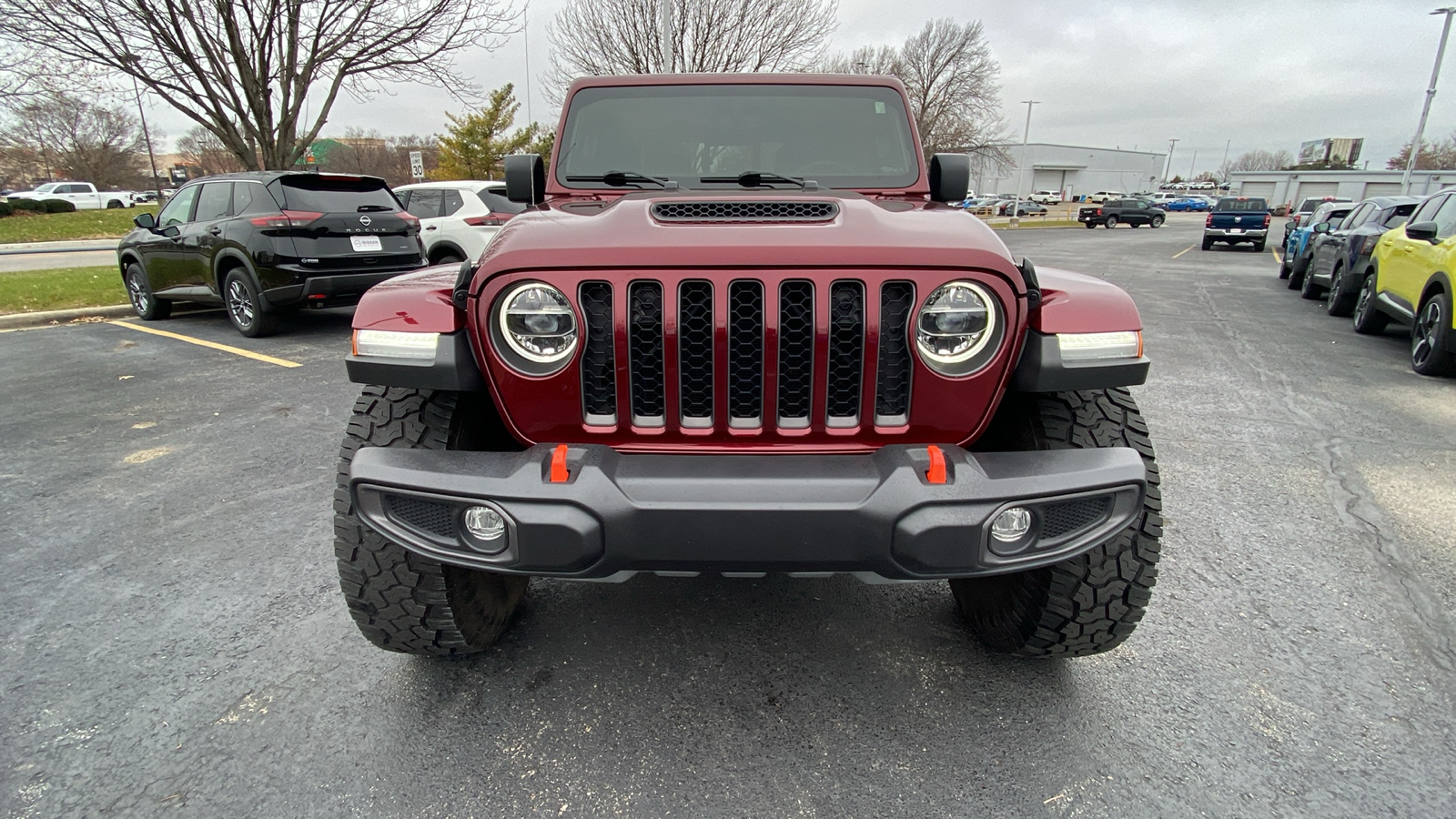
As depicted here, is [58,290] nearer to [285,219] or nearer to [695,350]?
[285,219]

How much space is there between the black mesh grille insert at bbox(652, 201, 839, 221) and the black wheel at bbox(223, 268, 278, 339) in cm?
674

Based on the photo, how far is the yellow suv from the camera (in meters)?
5.86

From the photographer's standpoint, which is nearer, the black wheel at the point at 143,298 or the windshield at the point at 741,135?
the windshield at the point at 741,135

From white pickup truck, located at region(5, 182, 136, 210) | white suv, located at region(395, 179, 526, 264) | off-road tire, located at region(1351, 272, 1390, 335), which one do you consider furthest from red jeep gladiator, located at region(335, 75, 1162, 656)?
white pickup truck, located at region(5, 182, 136, 210)

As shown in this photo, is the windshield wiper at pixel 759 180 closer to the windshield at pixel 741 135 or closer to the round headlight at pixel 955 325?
the windshield at pixel 741 135

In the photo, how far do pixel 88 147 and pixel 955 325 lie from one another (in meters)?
58.4

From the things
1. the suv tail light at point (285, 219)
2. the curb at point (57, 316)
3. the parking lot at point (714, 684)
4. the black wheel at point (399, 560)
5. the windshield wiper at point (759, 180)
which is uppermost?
the windshield wiper at point (759, 180)

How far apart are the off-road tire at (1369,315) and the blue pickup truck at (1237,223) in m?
16.3

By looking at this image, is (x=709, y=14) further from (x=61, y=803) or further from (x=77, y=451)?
(x=61, y=803)

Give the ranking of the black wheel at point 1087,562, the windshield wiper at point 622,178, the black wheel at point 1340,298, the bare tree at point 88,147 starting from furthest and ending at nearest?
1. the bare tree at point 88,147
2. the black wheel at point 1340,298
3. the windshield wiper at point 622,178
4. the black wheel at point 1087,562

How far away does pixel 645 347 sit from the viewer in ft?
5.85

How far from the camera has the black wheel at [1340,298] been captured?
903 cm

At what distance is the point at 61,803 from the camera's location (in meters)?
1.76

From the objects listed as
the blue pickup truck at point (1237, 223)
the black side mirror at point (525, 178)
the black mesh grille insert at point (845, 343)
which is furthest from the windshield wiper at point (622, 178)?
the blue pickup truck at point (1237, 223)
